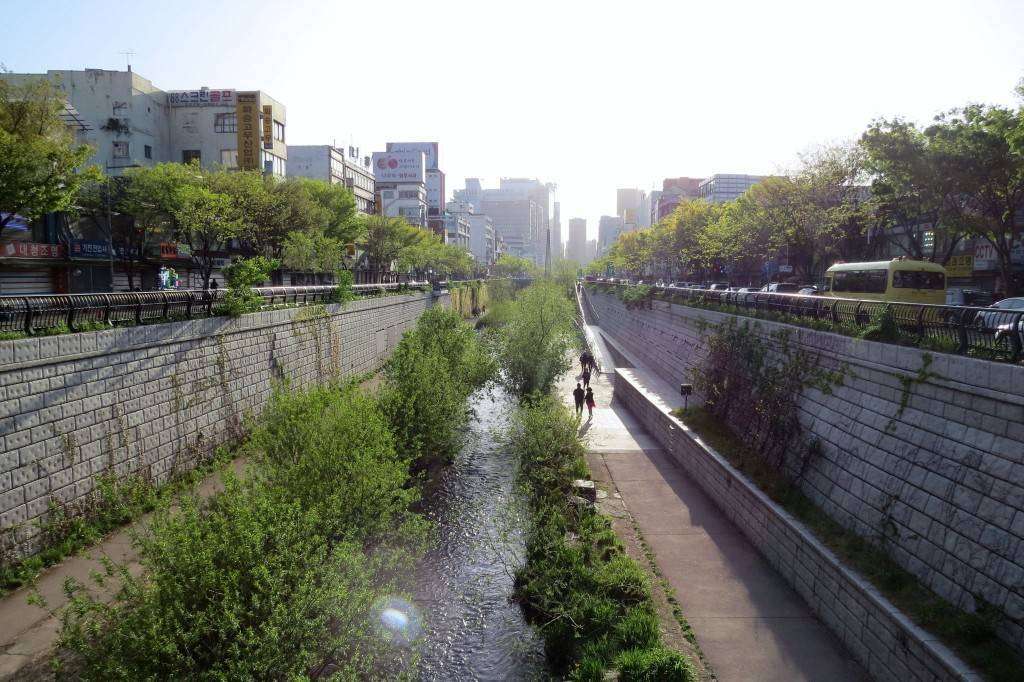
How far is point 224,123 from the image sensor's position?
48.7 metres

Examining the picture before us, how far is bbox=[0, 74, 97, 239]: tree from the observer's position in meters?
18.0

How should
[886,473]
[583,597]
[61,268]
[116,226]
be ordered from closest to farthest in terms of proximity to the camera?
[583,597]
[886,473]
[61,268]
[116,226]

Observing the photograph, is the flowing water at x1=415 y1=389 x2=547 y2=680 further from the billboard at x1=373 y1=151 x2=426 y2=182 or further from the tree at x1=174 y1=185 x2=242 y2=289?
the billboard at x1=373 y1=151 x2=426 y2=182

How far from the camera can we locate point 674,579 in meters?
11.4

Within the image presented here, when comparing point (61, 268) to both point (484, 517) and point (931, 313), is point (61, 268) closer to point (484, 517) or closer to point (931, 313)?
point (484, 517)

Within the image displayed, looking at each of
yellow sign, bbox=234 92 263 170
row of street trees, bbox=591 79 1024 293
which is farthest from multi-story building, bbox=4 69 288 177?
row of street trees, bbox=591 79 1024 293

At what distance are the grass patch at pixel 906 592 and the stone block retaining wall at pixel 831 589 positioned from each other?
0.63 feet

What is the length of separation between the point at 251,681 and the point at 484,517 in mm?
9965

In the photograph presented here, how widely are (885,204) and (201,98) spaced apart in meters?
46.1

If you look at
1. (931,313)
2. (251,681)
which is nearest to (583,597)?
(251,681)

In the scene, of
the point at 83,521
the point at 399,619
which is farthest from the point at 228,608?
the point at 83,521

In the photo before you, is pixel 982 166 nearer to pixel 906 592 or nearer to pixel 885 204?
pixel 885 204

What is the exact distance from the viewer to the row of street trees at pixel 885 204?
852 inches

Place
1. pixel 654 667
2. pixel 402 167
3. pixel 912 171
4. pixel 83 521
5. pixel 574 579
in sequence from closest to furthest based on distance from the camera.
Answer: pixel 654 667, pixel 574 579, pixel 83 521, pixel 912 171, pixel 402 167
